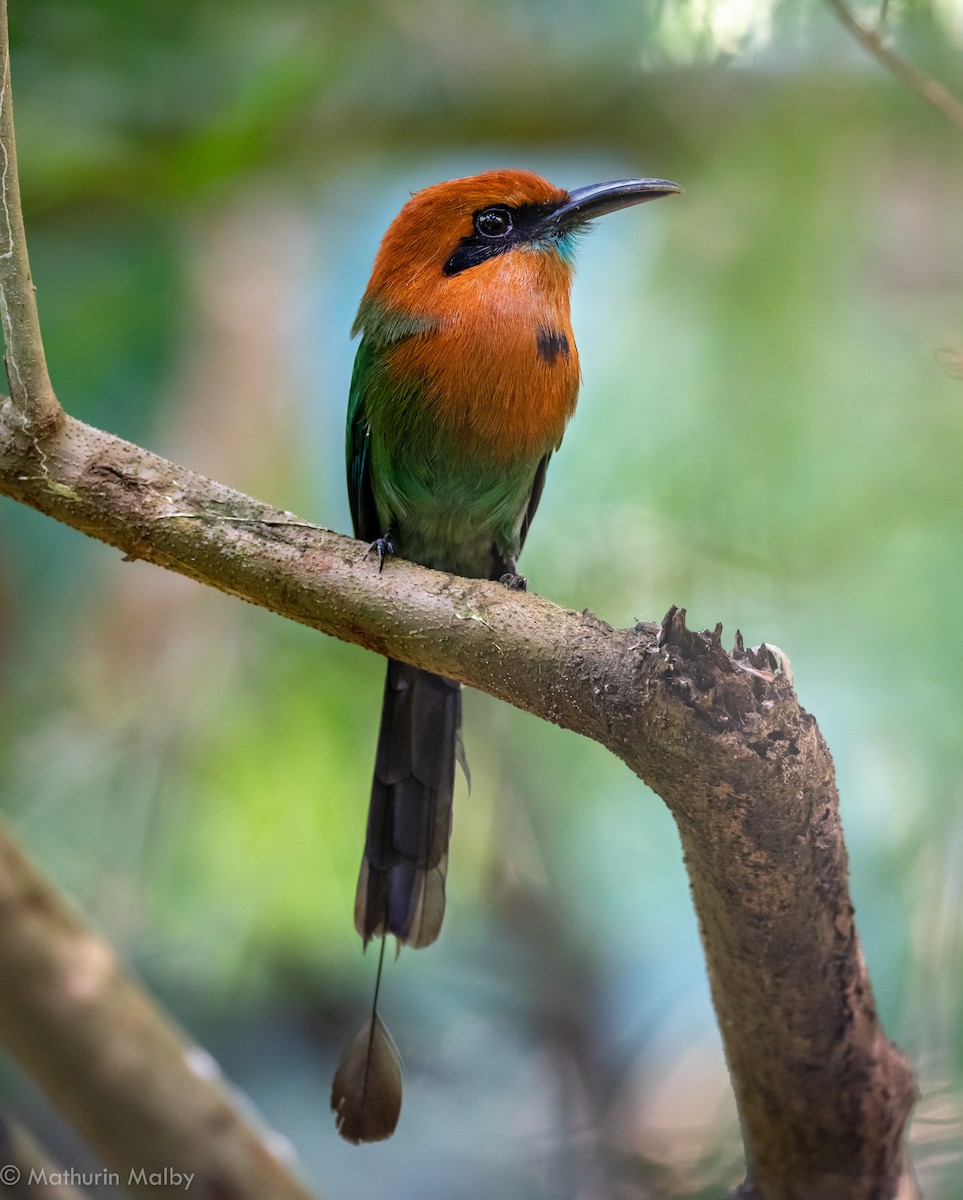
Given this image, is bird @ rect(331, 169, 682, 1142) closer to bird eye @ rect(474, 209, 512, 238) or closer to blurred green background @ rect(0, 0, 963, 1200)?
bird eye @ rect(474, 209, 512, 238)

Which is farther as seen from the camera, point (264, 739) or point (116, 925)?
point (264, 739)

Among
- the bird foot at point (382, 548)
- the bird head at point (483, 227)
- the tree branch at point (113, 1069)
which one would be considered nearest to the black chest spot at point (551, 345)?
the bird head at point (483, 227)

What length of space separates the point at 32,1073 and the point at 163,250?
8.62 ft

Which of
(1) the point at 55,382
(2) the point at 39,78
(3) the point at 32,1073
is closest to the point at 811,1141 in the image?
(3) the point at 32,1073

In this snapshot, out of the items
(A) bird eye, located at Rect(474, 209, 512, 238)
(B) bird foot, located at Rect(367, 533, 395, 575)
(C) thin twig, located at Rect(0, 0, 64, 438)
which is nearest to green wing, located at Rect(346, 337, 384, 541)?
(B) bird foot, located at Rect(367, 533, 395, 575)

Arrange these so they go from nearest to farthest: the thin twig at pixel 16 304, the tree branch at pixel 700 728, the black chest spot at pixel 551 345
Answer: the tree branch at pixel 700 728 → the thin twig at pixel 16 304 → the black chest spot at pixel 551 345

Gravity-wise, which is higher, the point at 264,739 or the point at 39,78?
the point at 39,78

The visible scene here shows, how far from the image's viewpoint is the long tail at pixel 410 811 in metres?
2.25

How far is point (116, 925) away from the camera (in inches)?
133

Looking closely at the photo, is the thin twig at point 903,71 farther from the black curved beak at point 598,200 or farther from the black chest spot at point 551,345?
the black chest spot at point 551,345

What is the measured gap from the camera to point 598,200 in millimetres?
2529

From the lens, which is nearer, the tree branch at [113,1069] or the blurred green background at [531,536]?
the tree branch at [113,1069]

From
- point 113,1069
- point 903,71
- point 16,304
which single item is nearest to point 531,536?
point 903,71

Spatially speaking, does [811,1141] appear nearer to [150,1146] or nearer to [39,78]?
[150,1146]
